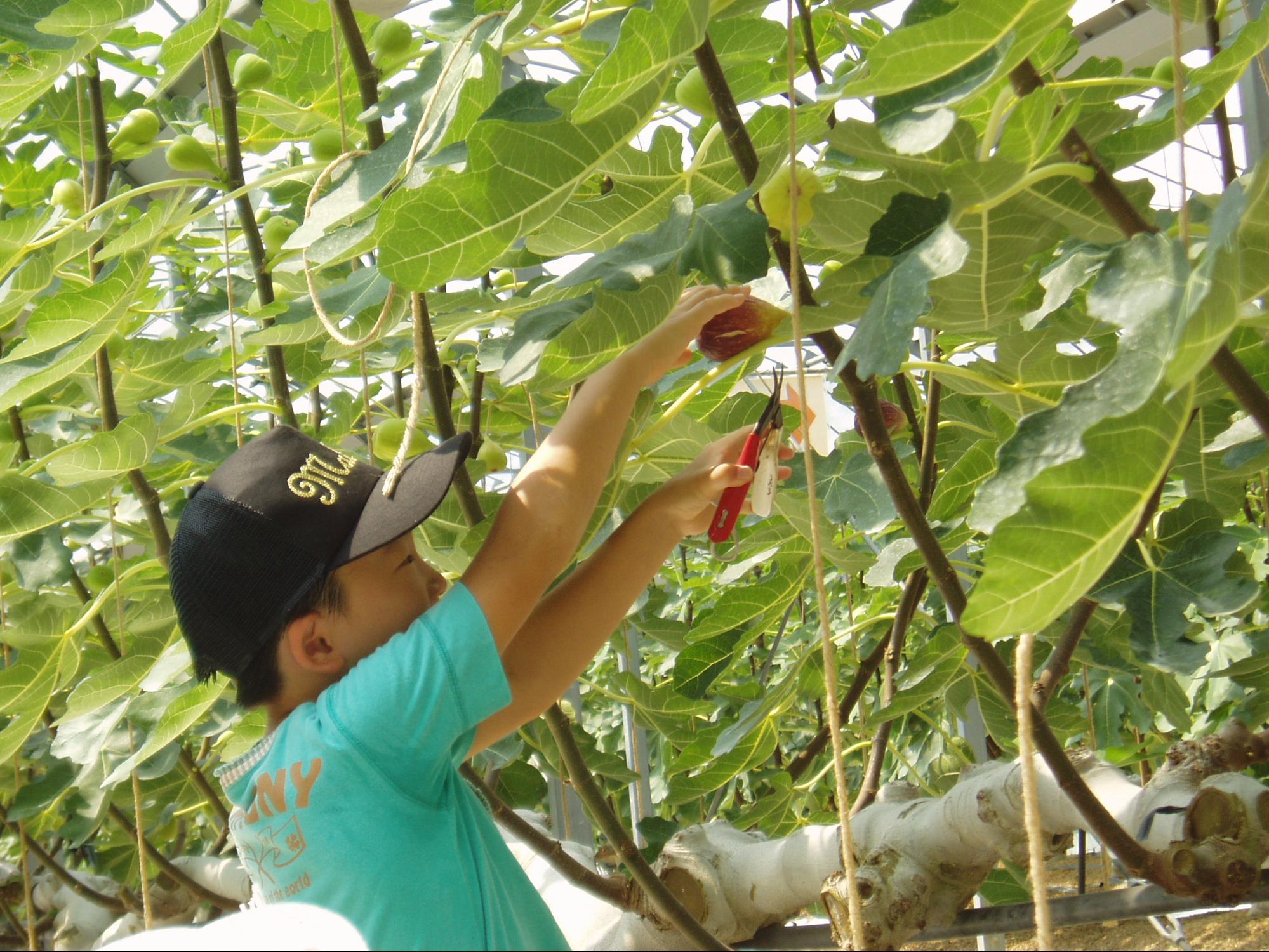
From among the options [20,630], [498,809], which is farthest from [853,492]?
[20,630]

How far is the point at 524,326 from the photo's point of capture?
0.78m

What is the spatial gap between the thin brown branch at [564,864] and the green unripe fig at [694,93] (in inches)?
29.4

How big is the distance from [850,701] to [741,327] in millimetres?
737

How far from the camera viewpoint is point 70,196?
1479 mm

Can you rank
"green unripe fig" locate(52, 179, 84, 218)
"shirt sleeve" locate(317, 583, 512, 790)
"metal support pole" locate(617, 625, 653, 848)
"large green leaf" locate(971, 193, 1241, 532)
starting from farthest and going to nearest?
"metal support pole" locate(617, 625, 653, 848) < "green unripe fig" locate(52, 179, 84, 218) < "shirt sleeve" locate(317, 583, 512, 790) < "large green leaf" locate(971, 193, 1241, 532)

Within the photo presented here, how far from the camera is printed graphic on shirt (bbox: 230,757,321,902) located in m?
0.87

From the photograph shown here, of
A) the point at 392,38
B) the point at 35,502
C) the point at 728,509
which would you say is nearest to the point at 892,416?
the point at 728,509

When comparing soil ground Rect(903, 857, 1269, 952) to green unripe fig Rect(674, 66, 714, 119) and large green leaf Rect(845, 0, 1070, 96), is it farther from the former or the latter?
large green leaf Rect(845, 0, 1070, 96)

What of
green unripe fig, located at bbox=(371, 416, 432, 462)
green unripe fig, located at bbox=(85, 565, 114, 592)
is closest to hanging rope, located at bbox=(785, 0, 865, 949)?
green unripe fig, located at bbox=(371, 416, 432, 462)

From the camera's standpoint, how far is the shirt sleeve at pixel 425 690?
84 centimetres

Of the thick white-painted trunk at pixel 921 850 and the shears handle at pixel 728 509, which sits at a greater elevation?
the shears handle at pixel 728 509

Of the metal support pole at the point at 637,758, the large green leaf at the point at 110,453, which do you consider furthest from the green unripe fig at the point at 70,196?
the metal support pole at the point at 637,758

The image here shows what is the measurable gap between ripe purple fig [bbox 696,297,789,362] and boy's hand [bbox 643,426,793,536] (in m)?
0.10

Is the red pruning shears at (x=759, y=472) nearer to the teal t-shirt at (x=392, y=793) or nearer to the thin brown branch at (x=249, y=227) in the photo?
Answer: the teal t-shirt at (x=392, y=793)
